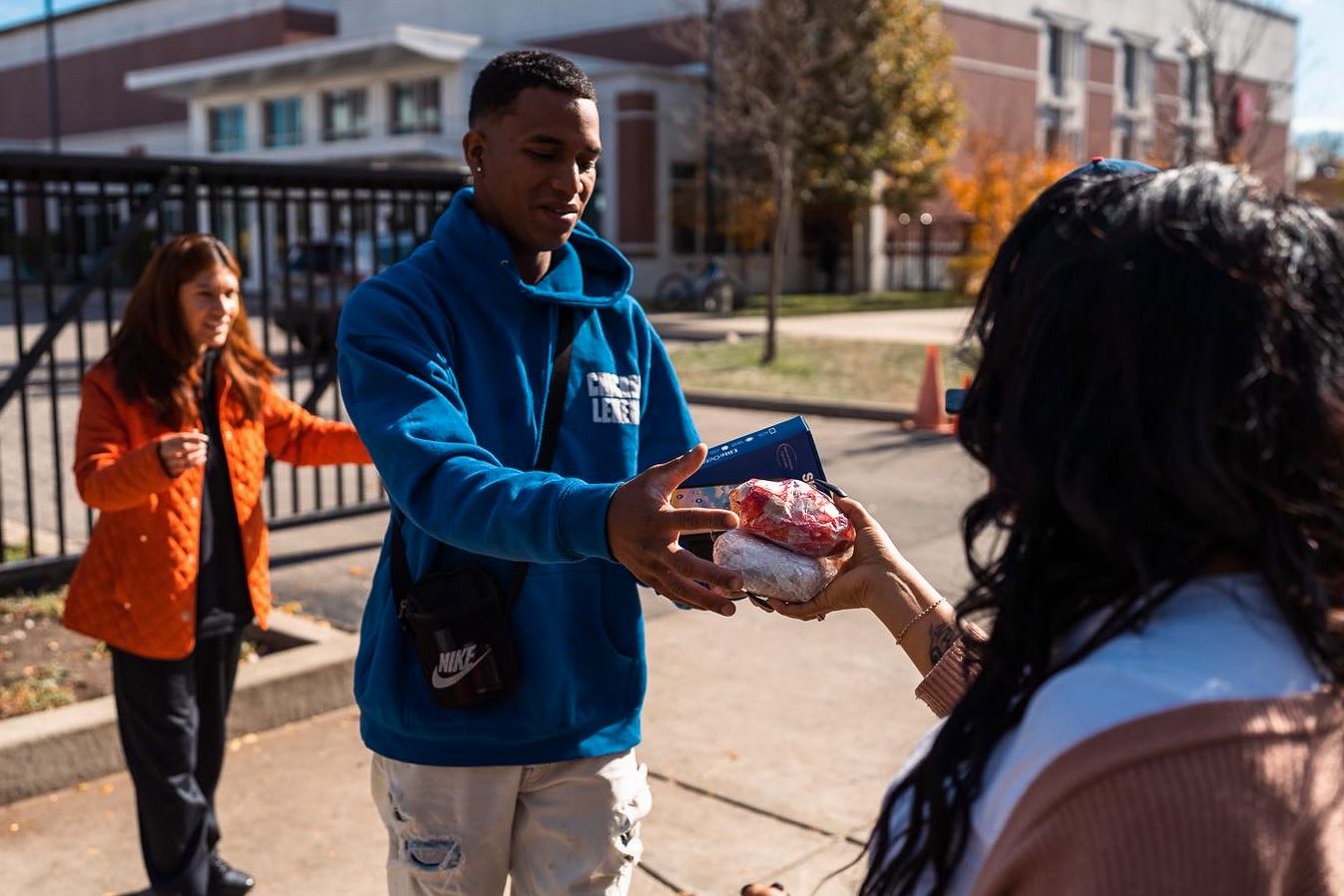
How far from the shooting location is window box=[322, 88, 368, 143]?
133ft

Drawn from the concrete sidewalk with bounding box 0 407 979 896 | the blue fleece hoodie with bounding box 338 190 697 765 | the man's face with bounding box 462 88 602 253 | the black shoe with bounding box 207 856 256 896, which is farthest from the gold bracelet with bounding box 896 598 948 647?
the black shoe with bounding box 207 856 256 896

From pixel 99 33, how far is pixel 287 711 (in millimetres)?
57094

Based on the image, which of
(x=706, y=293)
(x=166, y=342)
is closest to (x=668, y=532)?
(x=166, y=342)

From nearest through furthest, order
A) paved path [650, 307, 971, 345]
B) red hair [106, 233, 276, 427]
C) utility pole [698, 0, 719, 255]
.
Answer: red hair [106, 233, 276, 427], paved path [650, 307, 971, 345], utility pole [698, 0, 719, 255]

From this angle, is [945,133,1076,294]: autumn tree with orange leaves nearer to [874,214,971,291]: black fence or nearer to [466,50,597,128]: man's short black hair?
[874,214,971,291]: black fence

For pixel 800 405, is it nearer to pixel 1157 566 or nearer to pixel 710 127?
pixel 1157 566

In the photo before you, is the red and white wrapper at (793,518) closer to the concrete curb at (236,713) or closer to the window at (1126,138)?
the concrete curb at (236,713)

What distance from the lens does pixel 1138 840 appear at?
107cm

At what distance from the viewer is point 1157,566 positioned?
116 centimetres

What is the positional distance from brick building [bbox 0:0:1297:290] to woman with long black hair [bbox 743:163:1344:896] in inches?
940

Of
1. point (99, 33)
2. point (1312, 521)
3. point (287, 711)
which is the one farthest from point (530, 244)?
point (99, 33)

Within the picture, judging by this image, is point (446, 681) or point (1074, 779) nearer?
point (1074, 779)

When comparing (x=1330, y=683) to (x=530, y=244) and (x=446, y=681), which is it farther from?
(x=530, y=244)

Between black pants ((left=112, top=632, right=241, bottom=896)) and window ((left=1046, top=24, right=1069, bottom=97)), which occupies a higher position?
window ((left=1046, top=24, right=1069, bottom=97))
